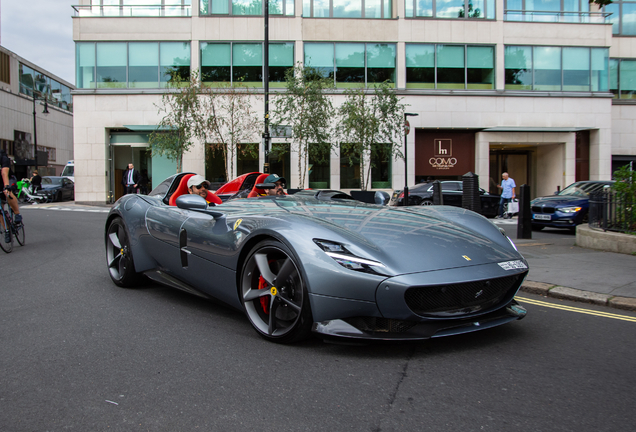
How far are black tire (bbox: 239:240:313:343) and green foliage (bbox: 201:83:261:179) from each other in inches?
785

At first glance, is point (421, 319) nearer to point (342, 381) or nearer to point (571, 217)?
point (342, 381)

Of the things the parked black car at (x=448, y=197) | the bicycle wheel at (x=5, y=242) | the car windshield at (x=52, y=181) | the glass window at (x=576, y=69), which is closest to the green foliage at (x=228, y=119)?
the parked black car at (x=448, y=197)

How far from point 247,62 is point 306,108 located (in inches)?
212

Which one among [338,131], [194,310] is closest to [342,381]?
[194,310]

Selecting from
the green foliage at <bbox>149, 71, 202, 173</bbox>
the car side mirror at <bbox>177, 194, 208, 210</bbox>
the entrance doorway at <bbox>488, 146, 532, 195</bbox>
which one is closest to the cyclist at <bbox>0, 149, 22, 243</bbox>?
the car side mirror at <bbox>177, 194, 208, 210</bbox>

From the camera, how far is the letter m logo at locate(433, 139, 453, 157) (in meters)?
26.5

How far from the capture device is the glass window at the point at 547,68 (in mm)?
26062

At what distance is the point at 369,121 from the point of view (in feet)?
73.5

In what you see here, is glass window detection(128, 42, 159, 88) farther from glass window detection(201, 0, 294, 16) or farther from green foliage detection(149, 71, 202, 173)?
glass window detection(201, 0, 294, 16)

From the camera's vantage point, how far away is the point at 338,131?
23547 mm

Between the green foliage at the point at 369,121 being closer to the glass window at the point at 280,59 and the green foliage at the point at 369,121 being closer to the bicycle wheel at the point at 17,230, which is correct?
the glass window at the point at 280,59

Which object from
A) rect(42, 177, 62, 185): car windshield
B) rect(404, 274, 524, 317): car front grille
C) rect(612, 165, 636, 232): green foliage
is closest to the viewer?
rect(404, 274, 524, 317): car front grille

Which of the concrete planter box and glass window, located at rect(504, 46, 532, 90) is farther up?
glass window, located at rect(504, 46, 532, 90)

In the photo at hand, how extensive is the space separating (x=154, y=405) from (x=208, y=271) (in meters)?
1.55
